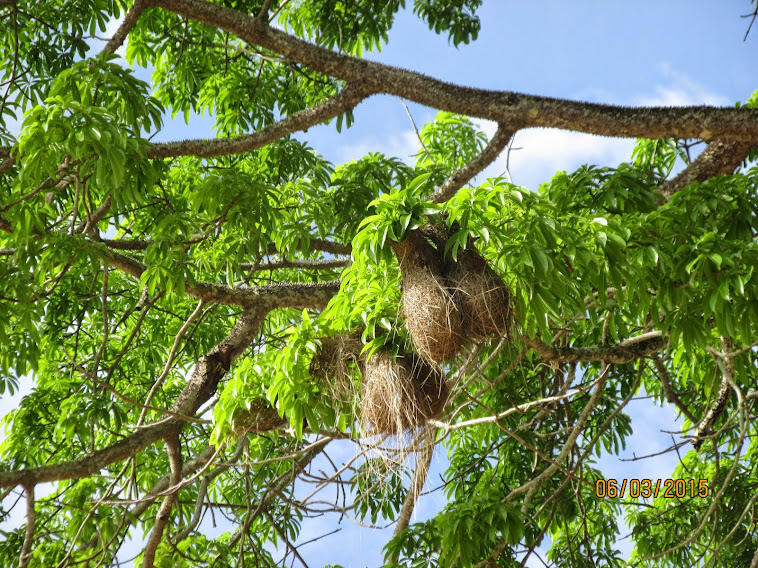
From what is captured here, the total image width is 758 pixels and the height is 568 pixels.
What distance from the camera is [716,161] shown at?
4.28m

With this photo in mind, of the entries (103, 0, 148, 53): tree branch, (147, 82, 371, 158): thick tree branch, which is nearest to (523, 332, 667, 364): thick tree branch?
(147, 82, 371, 158): thick tree branch

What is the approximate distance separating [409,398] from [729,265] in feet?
4.30

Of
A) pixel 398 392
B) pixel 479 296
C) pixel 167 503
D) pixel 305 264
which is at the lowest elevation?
pixel 398 392

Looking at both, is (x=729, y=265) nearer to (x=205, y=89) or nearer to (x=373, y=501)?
(x=373, y=501)

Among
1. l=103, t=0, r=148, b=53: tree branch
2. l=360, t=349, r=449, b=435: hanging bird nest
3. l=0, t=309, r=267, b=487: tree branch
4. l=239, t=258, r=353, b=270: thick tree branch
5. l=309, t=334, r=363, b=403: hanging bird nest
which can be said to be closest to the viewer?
l=360, t=349, r=449, b=435: hanging bird nest

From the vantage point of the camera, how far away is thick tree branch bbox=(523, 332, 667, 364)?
3787 millimetres

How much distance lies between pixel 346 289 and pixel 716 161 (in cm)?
206

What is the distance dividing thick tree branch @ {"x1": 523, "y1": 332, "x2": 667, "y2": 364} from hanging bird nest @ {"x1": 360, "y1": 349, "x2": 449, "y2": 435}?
0.57 m

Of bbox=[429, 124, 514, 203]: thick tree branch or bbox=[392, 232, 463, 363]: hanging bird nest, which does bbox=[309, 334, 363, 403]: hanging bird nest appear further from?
bbox=[429, 124, 514, 203]: thick tree branch

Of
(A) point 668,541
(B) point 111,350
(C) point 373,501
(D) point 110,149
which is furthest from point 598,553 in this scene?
(D) point 110,149

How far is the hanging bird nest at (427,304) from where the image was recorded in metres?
3.05

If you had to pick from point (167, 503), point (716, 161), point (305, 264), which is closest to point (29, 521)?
point (167, 503)

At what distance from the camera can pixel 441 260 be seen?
3236 millimetres

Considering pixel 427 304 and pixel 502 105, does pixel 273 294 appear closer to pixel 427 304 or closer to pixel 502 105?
pixel 502 105
